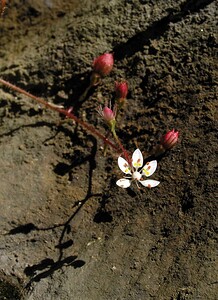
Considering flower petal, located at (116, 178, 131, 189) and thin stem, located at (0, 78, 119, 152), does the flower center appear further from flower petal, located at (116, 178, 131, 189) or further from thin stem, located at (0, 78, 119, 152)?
thin stem, located at (0, 78, 119, 152)

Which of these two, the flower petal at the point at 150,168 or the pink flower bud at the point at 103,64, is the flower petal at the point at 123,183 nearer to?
the flower petal at the point at 150,168

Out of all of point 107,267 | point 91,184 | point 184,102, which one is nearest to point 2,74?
point 91,184

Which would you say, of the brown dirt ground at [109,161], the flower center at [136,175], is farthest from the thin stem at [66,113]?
the flower center at [136,175]

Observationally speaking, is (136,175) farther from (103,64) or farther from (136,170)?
(103,64)

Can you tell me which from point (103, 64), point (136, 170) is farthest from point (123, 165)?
point (103, 64)

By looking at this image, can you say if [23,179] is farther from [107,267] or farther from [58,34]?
[58,34]
